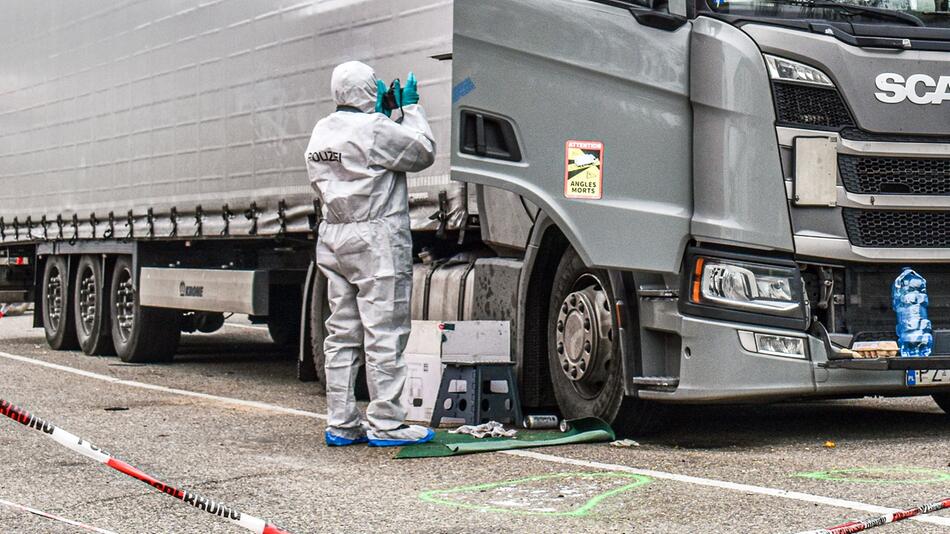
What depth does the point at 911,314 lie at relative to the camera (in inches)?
314

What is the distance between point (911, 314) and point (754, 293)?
85cm

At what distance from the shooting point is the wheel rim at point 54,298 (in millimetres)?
16969

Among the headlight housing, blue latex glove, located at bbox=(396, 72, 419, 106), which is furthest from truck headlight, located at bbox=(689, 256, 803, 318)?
blue latex glove, located at bbox=(396, 72, 419, 106)

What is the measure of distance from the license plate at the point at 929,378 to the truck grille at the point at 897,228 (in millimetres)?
649

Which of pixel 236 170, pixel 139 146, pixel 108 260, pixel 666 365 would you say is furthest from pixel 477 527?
pixel 108 260

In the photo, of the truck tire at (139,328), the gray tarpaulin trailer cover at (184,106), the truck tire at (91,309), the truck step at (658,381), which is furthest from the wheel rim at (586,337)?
the truck tire at (91,309)

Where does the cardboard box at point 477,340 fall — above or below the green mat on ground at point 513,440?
above

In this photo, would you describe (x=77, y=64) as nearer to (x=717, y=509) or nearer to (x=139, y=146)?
(x=139, y=146)

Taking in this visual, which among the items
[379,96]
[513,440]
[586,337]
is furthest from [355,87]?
[513,440]

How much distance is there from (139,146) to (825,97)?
831 centimetres

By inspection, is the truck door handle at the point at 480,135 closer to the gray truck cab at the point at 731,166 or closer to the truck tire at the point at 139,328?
the gray truck cab at the point at 731,166

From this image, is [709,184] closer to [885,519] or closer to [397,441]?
[397,441]

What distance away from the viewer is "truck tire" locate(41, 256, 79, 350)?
16.7 meters

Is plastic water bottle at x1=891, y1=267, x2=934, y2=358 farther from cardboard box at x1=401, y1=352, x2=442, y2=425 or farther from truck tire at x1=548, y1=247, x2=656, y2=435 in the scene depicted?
cardboard box at x1=401, y1=352, x2=442, y2=425
